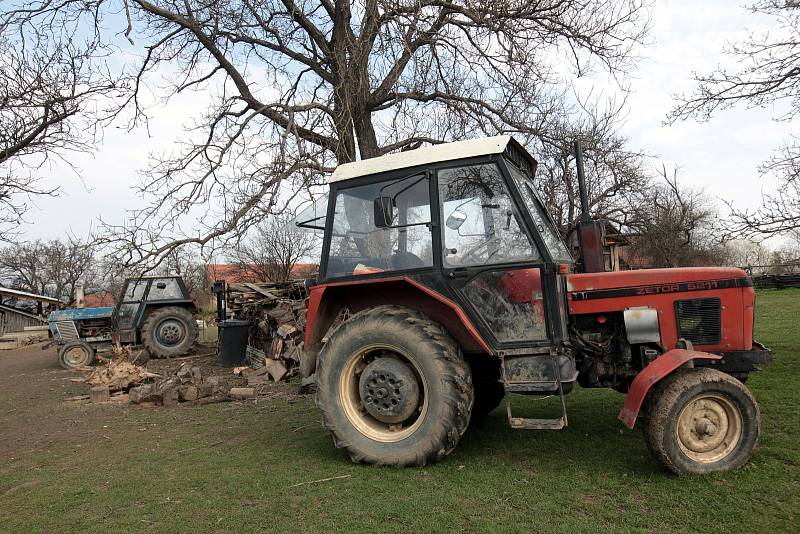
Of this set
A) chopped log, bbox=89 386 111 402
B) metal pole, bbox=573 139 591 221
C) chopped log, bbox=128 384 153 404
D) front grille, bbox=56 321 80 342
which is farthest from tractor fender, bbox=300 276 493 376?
front grille, bbox=56 321 80 342

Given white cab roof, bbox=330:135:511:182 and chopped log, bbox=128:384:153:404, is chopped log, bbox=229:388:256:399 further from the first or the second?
white cab roof, bbox=330:135:511:182

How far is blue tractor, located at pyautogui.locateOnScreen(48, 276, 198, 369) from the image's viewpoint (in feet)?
45.4

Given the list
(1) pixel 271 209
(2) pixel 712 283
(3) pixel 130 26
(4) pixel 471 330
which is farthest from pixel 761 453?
(3) pixel 130 26

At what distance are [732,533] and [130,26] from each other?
9.93 m

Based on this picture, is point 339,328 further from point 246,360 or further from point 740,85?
point 246,360

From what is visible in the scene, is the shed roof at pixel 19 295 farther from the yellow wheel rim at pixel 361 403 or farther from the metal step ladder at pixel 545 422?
the metal step ladder at pixel 545 422

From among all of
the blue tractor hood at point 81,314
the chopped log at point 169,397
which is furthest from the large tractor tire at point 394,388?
the blue tractor hood at point 81,314

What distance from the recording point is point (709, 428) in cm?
372

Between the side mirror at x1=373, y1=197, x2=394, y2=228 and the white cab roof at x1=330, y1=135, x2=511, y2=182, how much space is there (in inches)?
17.2

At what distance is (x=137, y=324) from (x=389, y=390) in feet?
38.2

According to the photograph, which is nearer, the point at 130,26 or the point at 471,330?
the point at 471,330

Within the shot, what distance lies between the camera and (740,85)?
7.93 meters

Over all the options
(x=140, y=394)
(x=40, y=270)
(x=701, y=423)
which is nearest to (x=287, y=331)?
(x=140, y=394)

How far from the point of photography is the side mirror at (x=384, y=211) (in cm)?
424
